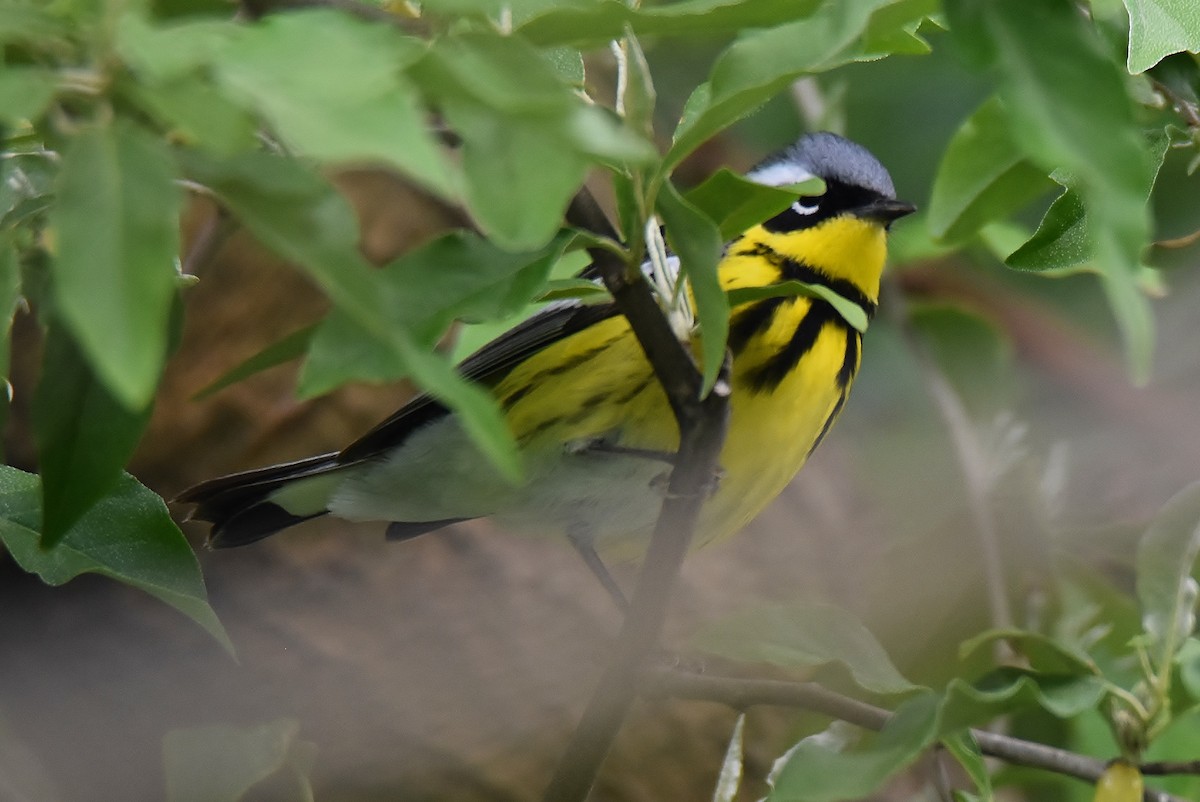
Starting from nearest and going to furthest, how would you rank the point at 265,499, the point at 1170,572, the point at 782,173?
1. the point at 1170,572
2. the point at 265,499
3. the point at 782,173

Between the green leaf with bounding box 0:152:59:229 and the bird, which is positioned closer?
the green leaf with bounding box 0:152:59:229

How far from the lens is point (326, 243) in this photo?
0.42 metres

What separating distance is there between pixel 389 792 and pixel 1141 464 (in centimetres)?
127

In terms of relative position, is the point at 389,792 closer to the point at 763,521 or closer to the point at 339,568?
the point at 339,568

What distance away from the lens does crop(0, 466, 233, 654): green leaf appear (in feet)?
2.62

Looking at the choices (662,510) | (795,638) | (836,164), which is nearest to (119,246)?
(662,510)

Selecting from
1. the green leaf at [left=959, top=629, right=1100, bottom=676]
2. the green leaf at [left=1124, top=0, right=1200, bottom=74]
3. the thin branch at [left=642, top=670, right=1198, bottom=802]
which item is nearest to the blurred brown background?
the green leaf at [left=959, top=629, right=1100, bottom=676]

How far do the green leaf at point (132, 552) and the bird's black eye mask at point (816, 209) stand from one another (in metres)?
0.74

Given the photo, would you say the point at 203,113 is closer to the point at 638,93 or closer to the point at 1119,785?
the point at 638,93

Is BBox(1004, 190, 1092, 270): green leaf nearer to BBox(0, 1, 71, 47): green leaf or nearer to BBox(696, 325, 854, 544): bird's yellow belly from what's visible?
BBox(696, 325, 854, 544): bird's yellow belly

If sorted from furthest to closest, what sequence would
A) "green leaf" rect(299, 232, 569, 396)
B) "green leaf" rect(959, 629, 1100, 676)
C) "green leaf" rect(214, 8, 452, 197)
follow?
"green leaf" rect(959, 629, 1100, 676) → "green leaf" rect(299, 232, 569, 396) → "green leaf" rect(214, 8, 452, 197)

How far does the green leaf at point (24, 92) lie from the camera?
0.41m

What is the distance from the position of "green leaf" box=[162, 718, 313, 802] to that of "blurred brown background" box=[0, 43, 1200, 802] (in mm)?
722

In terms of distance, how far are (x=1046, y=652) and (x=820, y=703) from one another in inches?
10.5
